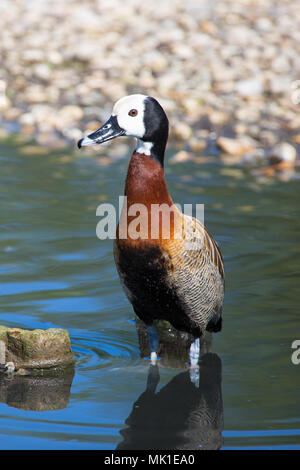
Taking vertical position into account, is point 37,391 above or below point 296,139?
below

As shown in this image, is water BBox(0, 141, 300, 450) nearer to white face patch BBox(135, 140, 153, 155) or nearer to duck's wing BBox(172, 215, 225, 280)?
duck's wing BBox(172, 215, 225, 280)

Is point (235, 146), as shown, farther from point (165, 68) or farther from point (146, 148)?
point (146, 148)

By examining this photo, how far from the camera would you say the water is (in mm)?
4031

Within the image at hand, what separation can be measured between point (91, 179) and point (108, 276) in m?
2.78

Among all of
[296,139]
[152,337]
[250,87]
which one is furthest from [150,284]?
[250,87]

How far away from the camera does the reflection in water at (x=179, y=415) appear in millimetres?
3906

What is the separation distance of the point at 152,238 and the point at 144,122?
0.68m

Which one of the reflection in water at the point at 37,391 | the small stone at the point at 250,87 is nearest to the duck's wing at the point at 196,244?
the reflection in water at the point at 37,391

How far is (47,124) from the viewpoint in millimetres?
11141

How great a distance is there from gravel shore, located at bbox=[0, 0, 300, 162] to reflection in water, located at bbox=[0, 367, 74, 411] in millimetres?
5833

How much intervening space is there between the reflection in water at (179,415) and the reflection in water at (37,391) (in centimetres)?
43

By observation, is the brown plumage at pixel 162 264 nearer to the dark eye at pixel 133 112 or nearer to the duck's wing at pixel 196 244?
the duck's wing at pixel 196 244

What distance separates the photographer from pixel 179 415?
13.9 feet

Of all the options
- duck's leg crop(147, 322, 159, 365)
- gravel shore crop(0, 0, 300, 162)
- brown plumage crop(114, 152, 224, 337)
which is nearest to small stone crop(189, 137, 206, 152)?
gravel shore crop(0, 0, 300, 162)
